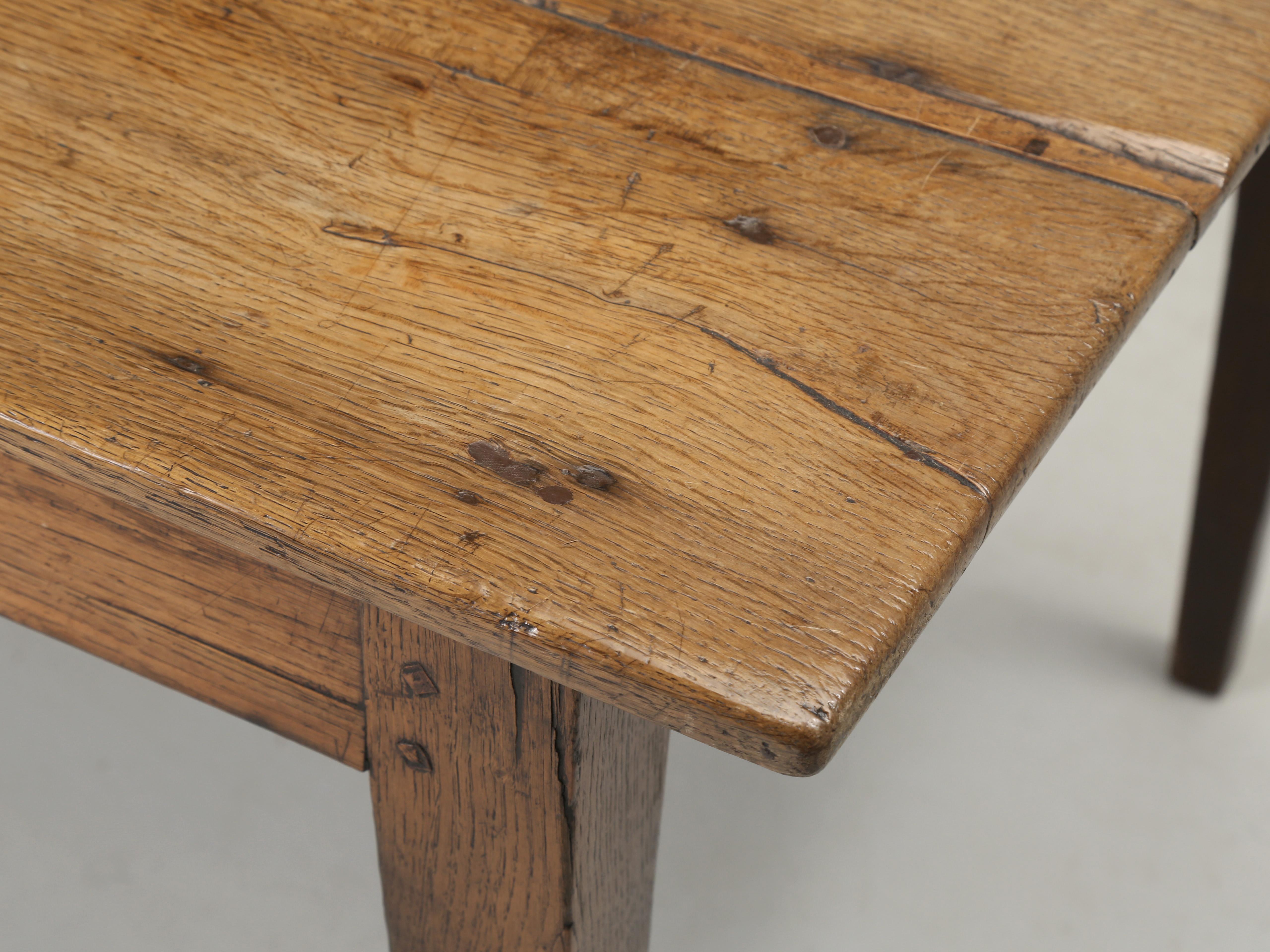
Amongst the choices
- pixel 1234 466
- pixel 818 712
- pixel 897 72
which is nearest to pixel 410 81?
pixel 897 72

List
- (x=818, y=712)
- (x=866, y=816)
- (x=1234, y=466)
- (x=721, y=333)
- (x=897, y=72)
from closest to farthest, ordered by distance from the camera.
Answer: (x=818, y=712) → (x=721, y=333) → (x=897, y=72) → (x=1234, y=466) → (x=866, y=816)

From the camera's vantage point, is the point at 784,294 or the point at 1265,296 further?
the point at 1265,296

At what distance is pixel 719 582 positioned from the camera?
401mm

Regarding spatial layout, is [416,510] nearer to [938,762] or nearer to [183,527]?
[183,527]

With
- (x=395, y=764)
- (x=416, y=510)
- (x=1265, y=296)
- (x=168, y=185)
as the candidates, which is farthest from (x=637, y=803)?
(x=1265, y=296)

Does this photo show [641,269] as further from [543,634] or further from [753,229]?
[543,634]

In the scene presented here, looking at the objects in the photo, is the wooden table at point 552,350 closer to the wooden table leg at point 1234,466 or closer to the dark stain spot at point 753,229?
the dark stain spot at point 753,229

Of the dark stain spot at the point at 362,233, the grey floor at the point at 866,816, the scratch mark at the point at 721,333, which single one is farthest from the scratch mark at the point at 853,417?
the grey floor at the point at 866,816

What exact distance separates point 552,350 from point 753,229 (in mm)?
103

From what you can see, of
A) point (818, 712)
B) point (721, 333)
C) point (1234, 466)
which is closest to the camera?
point (818, 712)

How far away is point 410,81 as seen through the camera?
0.58 meters

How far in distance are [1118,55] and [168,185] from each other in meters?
0.41

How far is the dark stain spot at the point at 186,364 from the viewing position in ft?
1.50

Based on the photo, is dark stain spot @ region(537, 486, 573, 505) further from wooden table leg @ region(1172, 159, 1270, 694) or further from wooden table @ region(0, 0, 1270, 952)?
wooden table leg @ region(1172, 159, 1270, 694)
